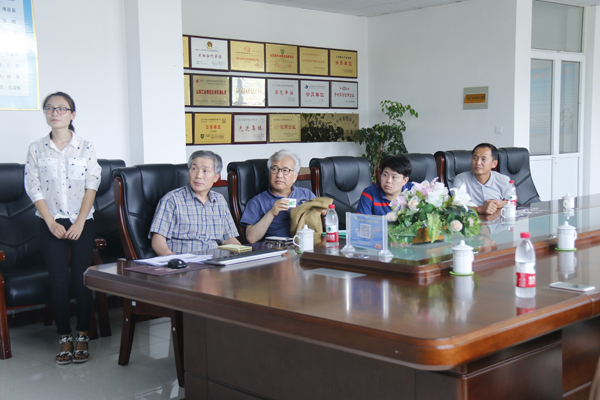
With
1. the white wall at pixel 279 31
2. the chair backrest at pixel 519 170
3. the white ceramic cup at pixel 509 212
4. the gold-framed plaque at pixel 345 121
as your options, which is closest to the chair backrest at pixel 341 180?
the white ceramic cup at pixel 509 212

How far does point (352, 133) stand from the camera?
8.01 meters

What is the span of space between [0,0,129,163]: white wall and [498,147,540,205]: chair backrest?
9.87 ft

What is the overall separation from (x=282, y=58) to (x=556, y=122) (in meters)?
3.54

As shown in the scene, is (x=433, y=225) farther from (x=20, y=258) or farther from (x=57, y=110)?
(x=20, y=258)

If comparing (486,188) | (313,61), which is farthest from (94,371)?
(313,61)

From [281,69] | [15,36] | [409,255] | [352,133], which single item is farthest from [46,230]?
[352,133]

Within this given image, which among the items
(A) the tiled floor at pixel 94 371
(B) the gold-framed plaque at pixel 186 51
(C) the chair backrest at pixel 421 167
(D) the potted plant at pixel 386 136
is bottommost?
(A) the tiled floor at pixel 94 371

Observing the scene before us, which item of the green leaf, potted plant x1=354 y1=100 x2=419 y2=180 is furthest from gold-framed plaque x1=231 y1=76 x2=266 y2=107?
the green leaf

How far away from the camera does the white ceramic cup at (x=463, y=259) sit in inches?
77.1

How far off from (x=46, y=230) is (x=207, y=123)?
3.50m

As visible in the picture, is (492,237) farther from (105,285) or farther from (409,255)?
(105,285)

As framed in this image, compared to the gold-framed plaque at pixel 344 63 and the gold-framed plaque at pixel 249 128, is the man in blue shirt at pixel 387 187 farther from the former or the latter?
the gold-framed plaque at pixel 344 63

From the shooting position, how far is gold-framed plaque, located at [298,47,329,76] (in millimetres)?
7457

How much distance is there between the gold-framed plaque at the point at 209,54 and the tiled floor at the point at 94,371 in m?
3.56
